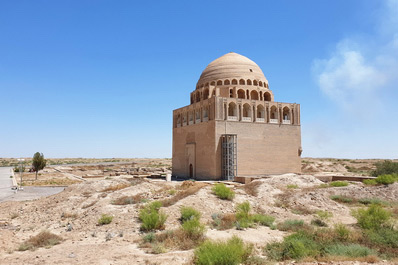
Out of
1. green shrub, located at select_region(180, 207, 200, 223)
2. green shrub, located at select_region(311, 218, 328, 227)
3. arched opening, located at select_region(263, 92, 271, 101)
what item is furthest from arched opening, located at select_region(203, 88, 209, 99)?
green shrub, located at select_region(311, 218, 328, 227)

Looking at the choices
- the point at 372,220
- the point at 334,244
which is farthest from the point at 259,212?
the point at 334,244

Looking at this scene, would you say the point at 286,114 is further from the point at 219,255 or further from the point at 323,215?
the point at 219,255

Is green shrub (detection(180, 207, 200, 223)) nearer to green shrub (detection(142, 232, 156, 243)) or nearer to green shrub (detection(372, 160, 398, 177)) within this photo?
green shrub (detection(142, 232, 156, 243))

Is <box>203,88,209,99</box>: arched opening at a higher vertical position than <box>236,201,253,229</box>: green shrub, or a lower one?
higher

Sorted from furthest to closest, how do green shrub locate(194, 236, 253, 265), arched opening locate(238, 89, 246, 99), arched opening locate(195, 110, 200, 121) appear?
arched opening locate(238, 89, 246, 99) < arched opening locate(195, 110, 200, 121) < green shrub locate(194, 236, 253, 265)

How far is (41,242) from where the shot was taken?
942 centimetres

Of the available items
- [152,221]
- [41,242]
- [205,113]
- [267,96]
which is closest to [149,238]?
[152,221]

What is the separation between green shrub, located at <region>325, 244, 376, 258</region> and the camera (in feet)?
23.1

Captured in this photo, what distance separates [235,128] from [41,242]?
21.0 meters

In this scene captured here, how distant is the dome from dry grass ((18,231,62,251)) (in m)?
25.4

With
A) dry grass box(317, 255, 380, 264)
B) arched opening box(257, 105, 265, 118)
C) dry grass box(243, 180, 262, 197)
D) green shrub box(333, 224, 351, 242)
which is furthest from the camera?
arched opening box(257, 105, 265, 118)

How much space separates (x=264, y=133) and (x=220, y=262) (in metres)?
24.3

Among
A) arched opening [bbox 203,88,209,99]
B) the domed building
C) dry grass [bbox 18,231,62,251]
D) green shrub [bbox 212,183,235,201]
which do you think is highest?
arched opening [bbox 203,88,209,99]

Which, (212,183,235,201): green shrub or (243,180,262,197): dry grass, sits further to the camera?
(243,180,262,197): dry grass
